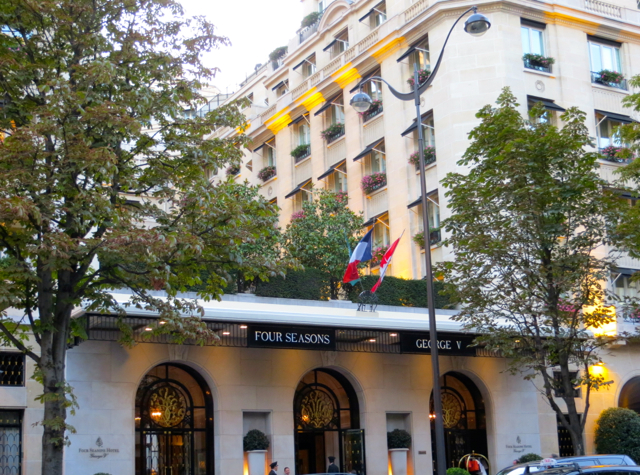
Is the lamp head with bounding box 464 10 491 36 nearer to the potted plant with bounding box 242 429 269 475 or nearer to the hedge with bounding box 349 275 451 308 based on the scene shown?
the hedge with bounding box 349 275 451 308

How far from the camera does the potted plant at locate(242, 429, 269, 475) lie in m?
24.3

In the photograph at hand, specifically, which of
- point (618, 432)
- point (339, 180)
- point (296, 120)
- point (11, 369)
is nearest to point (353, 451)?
point (618, 432)

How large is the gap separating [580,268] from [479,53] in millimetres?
16618

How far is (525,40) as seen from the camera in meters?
35.2

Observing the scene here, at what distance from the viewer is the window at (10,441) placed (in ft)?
69.2

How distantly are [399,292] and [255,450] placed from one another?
24.8 feet

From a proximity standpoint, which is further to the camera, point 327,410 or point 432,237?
point 432,237

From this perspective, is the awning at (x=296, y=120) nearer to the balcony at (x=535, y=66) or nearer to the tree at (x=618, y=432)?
the balcony at (x=535, y=66)

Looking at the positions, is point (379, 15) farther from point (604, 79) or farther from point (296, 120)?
point (604, 79)

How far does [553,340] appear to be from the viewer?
64.1 feet

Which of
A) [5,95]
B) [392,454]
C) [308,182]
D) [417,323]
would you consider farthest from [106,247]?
[308,182]

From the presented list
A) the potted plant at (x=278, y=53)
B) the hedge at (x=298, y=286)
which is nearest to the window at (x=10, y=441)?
the hedge at (x=298, y=286)

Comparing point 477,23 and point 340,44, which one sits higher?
point 340,44

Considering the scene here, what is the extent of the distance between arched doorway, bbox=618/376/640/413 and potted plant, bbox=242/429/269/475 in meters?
15.6
